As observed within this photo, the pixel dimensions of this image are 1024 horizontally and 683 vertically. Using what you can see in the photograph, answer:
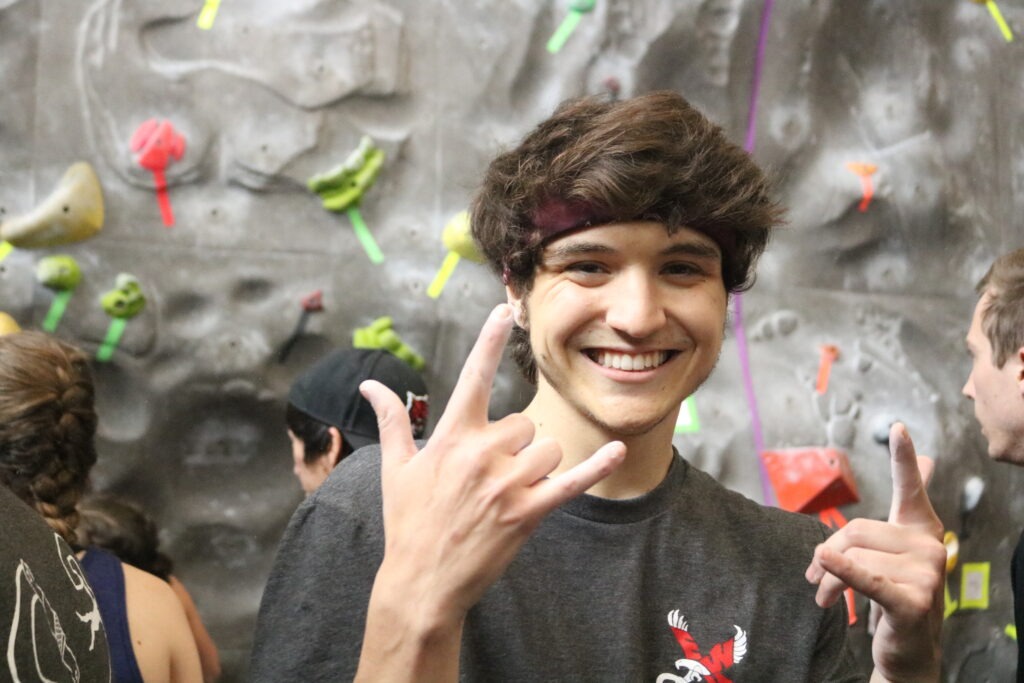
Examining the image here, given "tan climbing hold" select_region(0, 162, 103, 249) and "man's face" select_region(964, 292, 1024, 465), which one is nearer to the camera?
"man's face" select_region(964, 292, 1024, 465)

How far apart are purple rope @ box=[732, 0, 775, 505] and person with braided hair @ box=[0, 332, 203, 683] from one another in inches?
72.1

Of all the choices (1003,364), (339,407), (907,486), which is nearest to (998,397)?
(1003,364)

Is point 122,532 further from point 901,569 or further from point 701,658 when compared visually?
point 901,569

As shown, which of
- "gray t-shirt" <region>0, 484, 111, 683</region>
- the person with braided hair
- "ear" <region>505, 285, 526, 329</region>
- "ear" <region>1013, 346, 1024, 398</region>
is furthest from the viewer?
"ear" <region>1013, 346, 1024, 398</region>

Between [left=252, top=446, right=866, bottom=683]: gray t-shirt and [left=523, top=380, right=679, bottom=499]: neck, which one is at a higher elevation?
[left=523, top=380, right=679, bottom=499]: neck

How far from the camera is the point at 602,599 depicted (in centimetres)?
124

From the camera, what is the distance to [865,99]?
325cm

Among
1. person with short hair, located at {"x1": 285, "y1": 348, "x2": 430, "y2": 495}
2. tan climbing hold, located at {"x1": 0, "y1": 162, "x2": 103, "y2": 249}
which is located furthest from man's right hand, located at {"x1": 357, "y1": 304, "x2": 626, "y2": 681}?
tan climbing hold, located at {"x1": 0, "y1": 162, "x2": 103, "y2": 249}

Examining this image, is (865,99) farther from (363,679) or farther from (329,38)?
(363,679)

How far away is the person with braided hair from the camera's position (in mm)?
1619

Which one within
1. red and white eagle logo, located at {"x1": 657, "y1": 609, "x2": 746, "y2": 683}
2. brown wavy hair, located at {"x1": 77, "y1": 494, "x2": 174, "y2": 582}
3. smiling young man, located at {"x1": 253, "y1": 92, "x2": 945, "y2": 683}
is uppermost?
smiling young man, located at {"x1": 253, "y1": 92, "x2": 945, "y2": 683}

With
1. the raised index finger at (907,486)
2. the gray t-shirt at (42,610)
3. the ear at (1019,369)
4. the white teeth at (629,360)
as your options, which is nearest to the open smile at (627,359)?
the white teeth at (629,360)

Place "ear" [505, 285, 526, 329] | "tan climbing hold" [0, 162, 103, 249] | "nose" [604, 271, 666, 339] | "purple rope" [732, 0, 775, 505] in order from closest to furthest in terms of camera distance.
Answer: "nose" [604, 271, 666, 339] < "ear" [505, 285, 526, 329] < "tan climbing hold" [0, 162, 103, 249] < "purple rope" [732, 0, 775, 505]

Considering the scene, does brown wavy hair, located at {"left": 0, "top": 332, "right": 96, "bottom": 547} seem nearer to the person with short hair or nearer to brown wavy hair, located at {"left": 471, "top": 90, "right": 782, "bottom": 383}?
the person with short hair
